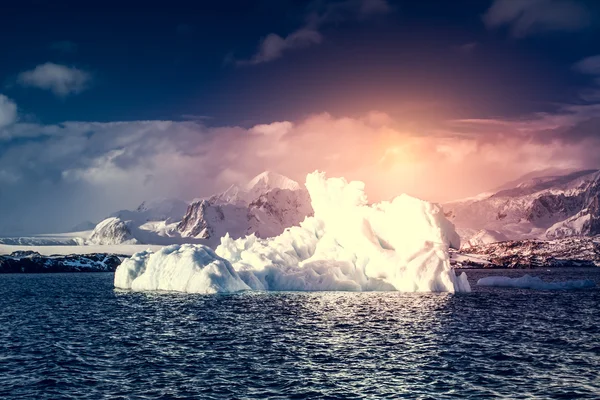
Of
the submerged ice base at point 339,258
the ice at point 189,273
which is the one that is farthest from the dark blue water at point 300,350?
the submerged ice base at point 339,258

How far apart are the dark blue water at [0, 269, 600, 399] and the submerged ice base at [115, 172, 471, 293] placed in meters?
12.5

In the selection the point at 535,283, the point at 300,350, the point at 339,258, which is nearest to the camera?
the point at 300,350

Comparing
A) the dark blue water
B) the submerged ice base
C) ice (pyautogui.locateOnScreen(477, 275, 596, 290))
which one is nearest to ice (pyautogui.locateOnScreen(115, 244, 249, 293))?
the submerged ice base

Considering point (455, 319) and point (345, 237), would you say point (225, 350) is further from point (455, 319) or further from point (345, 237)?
point (345, 237)

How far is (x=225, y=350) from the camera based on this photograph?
41062 millimetres

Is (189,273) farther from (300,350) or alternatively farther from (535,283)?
(535,283)

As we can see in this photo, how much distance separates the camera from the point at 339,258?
298ft

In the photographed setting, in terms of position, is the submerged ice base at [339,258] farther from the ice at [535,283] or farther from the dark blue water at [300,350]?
the ice at [535,283]

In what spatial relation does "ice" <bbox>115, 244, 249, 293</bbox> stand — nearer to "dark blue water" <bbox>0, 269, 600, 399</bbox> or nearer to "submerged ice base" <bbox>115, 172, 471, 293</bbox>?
"submerged ice base" <bbox>115, 172, 471, 293</bbox>

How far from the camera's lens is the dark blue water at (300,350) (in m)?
30.3

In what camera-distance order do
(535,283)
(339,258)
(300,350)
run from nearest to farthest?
(300,350), (339,258), (535,283)

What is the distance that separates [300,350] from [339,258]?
165 ft

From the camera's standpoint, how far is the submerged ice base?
8344 centimetres

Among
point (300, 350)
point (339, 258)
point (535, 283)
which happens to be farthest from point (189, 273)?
point (535, 283)
